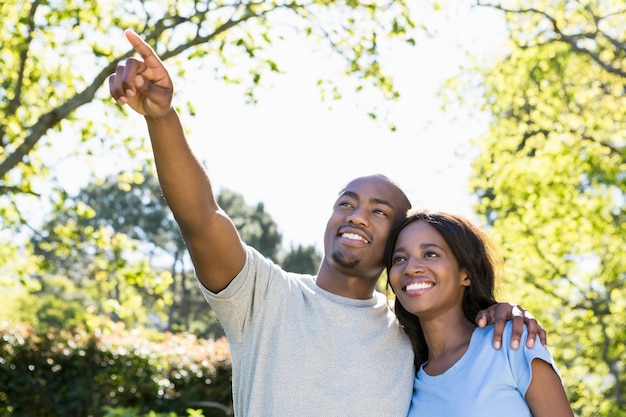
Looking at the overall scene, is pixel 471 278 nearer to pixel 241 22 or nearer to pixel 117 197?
pixel 241 22

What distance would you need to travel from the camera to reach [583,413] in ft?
42.2

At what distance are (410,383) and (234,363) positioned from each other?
68 cm

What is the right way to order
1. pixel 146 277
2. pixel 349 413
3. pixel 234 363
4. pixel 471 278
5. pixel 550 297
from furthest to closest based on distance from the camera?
1. pixel 550 297
2. pixel 146 277
3. pixel 471 278
4. pixel 234 363
5. pixel 349 413

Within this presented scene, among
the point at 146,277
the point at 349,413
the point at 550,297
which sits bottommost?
the point at 349,413

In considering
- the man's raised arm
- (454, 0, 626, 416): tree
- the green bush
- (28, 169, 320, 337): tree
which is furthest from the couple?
(28, 169, 320, 337): tree

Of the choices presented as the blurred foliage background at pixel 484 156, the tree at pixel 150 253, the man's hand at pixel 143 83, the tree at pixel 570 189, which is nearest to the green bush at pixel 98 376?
the blurred foliage background at pixel 484 156

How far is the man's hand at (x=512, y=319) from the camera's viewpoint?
2885 mm

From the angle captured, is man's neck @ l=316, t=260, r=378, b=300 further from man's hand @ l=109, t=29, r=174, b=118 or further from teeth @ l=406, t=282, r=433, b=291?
man's hand @ l=109, t=29, r=174, b=118

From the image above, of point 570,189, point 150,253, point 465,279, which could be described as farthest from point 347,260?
point 150,253

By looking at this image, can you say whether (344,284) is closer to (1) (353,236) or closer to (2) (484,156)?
(1) (353,236)

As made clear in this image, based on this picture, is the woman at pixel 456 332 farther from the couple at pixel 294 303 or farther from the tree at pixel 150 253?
the tree at pixel 150 253

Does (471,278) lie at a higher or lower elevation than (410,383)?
higher

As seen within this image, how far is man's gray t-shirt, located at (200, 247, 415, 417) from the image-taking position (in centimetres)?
282

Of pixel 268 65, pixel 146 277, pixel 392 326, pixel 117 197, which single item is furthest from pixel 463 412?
pixel 117 197
